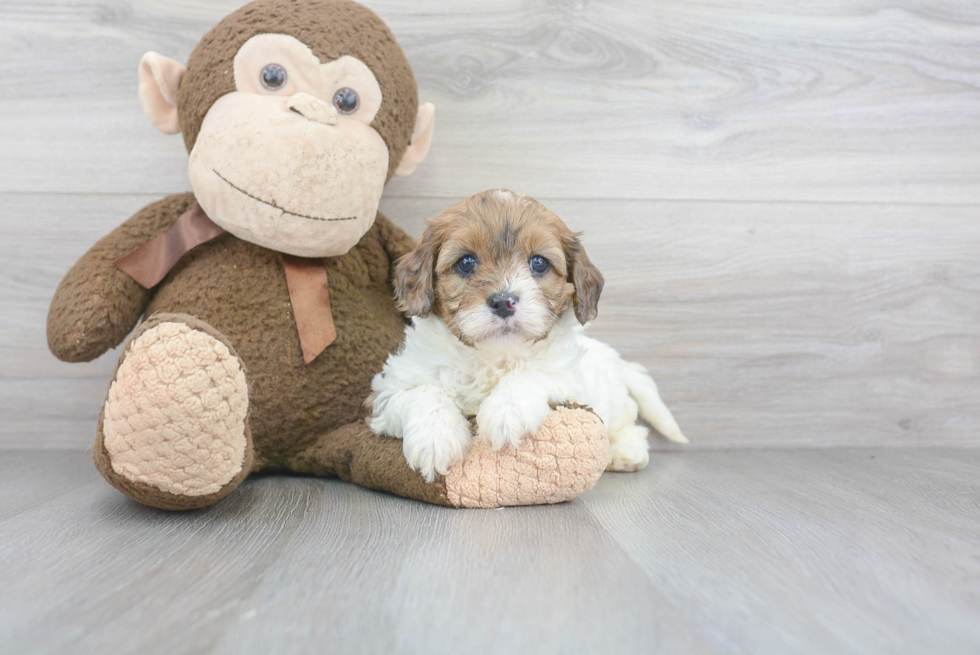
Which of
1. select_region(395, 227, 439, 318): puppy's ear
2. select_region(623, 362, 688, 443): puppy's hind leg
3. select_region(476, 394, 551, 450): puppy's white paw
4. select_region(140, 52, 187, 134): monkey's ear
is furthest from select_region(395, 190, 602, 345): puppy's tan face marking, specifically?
select_region(140, 52, 187, 134): monkey's ear

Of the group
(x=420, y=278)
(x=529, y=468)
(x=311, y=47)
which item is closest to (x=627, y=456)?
(x=529, y=468)

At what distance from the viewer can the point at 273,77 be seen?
143cm

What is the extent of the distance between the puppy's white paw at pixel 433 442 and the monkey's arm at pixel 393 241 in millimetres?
530

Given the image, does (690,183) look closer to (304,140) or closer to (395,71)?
(395,71)

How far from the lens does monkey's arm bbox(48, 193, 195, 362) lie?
4.66 feet

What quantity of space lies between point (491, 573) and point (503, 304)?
0.48 metres

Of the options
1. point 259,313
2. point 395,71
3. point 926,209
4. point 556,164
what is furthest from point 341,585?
point 926,209

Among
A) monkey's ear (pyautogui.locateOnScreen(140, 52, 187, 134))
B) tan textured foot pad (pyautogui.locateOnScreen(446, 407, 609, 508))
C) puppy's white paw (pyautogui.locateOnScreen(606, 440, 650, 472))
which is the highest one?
monkey's ear (pyautogui.locateOnScreen(140, 52, 187, 134))

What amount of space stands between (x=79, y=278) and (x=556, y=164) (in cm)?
123

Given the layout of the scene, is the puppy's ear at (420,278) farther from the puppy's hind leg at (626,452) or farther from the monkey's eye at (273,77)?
the puppy's hind leg at (626,452)

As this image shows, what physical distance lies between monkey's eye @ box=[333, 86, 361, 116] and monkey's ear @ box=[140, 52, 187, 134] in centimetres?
37

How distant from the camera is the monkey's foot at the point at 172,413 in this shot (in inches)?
41.8

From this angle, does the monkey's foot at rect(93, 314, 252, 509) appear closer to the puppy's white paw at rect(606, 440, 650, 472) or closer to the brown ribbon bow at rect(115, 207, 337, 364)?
the brown ribbon bow at rect(115, 207, 337, 364)

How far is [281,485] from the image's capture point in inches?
58.4
